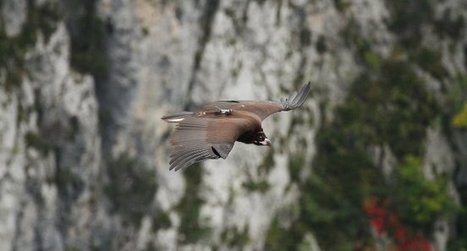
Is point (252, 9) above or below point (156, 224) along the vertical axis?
above

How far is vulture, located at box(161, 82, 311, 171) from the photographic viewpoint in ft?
60.2

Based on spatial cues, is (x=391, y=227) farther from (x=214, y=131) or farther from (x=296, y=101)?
(x=214, y=131)

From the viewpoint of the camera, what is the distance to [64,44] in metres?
44.2

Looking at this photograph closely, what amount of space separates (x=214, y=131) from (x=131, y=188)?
27313mm

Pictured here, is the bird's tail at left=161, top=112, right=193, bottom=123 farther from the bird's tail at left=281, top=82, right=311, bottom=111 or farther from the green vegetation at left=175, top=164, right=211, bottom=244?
the green vegetation at left=175, top=164, right=211, bottom=244

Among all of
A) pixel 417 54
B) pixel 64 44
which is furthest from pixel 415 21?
pixel 64 44

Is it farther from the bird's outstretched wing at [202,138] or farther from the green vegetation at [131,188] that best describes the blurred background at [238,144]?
the bird's outstretched wing at [202,138]

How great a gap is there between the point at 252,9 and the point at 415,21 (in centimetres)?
828

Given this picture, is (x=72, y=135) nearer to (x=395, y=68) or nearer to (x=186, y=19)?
(x=186, y=19)

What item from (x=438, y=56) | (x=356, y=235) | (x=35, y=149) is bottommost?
(x=356, y=235)

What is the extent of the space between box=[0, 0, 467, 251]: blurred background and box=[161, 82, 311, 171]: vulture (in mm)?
22239

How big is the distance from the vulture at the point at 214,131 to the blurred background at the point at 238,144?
73.0 feet

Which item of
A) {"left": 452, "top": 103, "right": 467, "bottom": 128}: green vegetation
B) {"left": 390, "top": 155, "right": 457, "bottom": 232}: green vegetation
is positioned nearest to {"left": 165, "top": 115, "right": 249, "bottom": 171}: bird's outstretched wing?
{"left": 390, "top": 155, "right": 457, "bottom": 232}: green vegetation

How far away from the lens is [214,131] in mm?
19172
